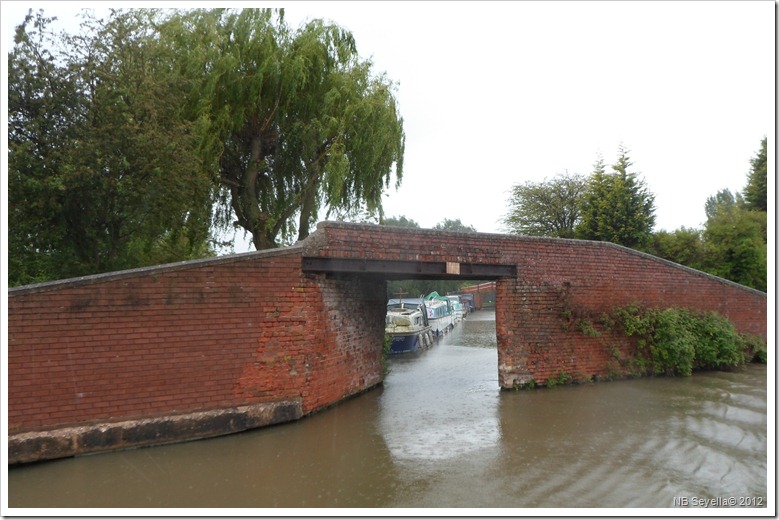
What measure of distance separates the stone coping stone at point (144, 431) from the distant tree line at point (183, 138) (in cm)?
364

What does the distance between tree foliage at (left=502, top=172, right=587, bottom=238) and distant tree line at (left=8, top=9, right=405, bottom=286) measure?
2020 centimetres

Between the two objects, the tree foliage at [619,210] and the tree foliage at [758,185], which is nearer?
the tree foliage at [619,210]

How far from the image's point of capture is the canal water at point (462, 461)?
18.5ft

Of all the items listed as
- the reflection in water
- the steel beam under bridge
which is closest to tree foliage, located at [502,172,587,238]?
the reflection in water

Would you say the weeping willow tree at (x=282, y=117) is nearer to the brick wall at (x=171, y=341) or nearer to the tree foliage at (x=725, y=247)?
the brick wall at (x=171, y=341)

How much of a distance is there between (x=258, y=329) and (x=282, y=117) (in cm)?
732

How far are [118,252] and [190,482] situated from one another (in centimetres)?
601

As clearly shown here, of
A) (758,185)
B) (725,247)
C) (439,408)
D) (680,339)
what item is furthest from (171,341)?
(758,185)

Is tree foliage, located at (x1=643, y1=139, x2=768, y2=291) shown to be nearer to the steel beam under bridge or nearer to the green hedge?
the green hedge

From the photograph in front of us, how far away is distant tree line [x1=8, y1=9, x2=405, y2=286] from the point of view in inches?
341

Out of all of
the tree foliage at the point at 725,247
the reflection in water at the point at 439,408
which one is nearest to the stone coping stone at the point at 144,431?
the reflection in water at the point at 439,408

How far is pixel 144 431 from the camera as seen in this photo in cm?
726

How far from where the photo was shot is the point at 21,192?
27.3 feet

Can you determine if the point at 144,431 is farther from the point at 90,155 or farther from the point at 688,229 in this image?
the point at 688,229
